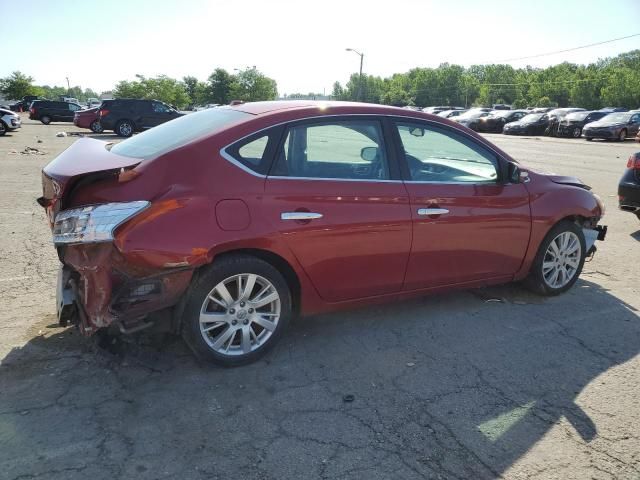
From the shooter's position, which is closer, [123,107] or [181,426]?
[181,426]

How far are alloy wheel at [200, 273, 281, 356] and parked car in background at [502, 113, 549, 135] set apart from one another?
33.5m

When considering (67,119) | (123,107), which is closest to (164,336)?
(123,107)

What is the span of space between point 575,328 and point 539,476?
2.00 meters

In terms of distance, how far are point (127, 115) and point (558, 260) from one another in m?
22.9

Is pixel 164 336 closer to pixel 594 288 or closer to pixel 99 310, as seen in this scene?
pixel 99 310

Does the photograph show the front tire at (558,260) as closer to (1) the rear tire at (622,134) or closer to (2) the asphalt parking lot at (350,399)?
(2) the asphalt parking lot at (350,399)

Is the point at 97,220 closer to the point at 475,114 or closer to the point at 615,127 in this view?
the point at 615,127

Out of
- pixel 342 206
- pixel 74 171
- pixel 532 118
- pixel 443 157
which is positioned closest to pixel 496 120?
pixel 532 118

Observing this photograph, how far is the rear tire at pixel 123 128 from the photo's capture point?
78.4 ft

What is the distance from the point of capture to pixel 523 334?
13.2 feet

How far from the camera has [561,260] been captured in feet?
15.6

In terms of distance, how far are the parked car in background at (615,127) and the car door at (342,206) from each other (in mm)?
27634

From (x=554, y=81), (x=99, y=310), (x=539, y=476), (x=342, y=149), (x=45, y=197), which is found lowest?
(x=539, y=476)

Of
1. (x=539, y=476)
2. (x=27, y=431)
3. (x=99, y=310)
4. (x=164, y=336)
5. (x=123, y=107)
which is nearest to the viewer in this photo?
(x=539, y=476)
